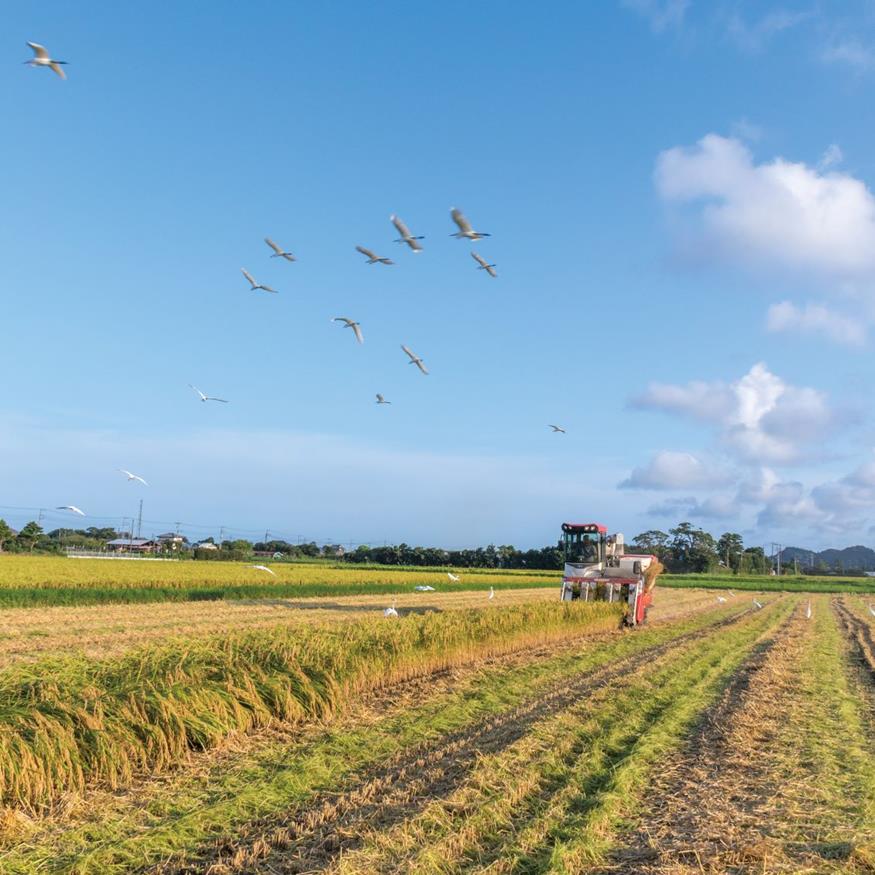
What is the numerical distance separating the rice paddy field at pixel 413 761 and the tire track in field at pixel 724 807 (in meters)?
0.03

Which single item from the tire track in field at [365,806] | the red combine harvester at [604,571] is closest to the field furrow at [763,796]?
the tire track in field at [365,806]

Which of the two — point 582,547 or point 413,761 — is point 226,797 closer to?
point 413,761

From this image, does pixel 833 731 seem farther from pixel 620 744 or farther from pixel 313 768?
pixel 313 768

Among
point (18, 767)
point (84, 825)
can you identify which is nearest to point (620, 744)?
point (84, 825)

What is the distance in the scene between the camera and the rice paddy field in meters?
5.24

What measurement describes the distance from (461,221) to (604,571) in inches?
551

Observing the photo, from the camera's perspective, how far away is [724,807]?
20.9ft

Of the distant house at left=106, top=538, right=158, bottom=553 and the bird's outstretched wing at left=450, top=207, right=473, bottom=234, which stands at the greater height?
the bird's outstretched wing at left=450, top=207, right=473, bottom=234

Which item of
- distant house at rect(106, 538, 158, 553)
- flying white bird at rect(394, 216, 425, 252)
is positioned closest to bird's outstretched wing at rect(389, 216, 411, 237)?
flying white bird at rect(394, 216, 425, 252)

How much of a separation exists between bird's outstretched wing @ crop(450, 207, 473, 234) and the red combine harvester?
12726 millimetres

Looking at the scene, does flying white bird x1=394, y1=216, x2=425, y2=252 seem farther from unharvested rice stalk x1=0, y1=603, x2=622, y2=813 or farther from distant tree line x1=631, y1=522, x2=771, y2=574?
distant tree line x1=631, y1=522, x2=771, y2=574

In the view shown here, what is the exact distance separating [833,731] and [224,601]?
23692 millimetres

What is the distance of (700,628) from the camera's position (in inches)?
928

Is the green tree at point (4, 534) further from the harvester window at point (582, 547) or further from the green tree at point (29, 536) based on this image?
the harvester window at point (582, 547)
